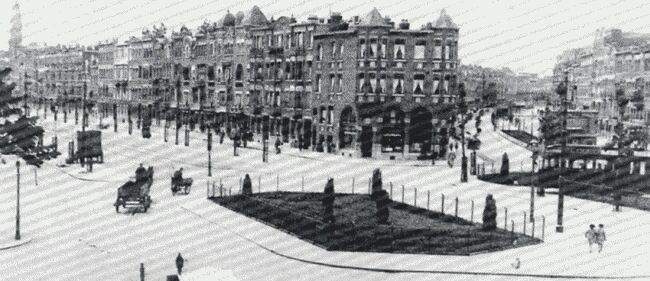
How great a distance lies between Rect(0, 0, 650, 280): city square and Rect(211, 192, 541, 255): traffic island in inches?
5.8

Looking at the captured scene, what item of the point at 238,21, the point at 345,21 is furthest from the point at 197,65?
the point at 345,21

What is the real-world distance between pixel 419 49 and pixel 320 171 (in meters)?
16.7

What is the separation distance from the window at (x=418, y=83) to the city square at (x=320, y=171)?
12 centimetres

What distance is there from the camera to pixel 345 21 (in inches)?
3044

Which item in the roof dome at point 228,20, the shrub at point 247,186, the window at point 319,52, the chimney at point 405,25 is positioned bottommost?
the shrub at point 247,186

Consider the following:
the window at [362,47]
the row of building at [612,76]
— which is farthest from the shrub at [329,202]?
the row of building at [612,76]

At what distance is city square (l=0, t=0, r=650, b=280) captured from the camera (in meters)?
28.3

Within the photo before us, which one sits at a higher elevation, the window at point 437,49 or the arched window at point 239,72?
the window at point 437,49

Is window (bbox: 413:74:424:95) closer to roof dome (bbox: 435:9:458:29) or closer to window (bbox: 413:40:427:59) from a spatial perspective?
window (bbox: 413:40:427:59)

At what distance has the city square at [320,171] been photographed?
28281mm

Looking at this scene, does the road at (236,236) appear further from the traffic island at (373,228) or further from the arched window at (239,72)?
the arched window at (239,72)

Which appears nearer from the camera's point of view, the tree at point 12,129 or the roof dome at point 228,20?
the tree at point 12,129

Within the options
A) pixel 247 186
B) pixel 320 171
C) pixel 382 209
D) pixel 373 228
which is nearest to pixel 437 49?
pixel 320 171

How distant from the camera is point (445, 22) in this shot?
Result: 67.7m
